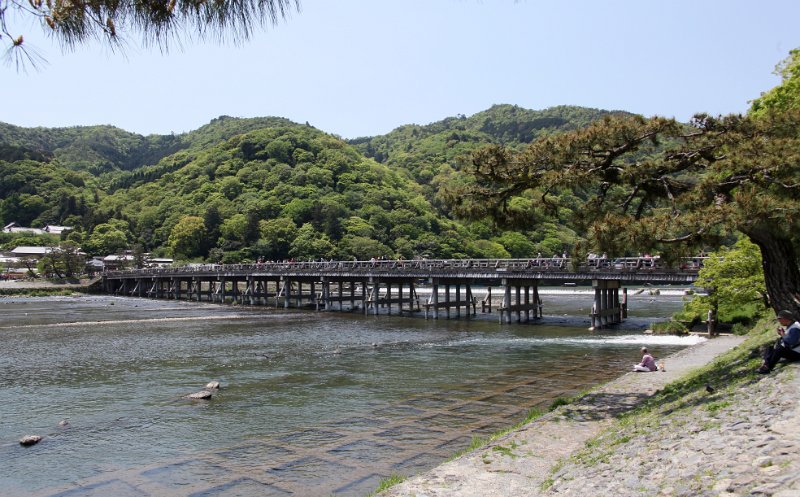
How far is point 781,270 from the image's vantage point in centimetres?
1086

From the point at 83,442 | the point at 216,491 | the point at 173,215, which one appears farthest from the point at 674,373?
the point at 173,215

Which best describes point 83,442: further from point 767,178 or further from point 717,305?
point 717,305

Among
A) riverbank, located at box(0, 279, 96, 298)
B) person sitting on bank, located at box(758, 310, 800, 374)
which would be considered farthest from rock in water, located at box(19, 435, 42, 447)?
riverbank, located at box(0, 279, 96, 298)

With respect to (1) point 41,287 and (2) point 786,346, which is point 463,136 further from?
(2) point 786,346

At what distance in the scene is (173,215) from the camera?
110 metres

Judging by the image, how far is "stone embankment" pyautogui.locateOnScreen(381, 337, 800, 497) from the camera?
6.43m

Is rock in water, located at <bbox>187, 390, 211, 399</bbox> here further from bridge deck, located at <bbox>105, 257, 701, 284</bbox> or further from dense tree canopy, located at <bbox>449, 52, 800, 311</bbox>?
bridge deck, located at <bbox>105, 257, 701, 284</bbox>

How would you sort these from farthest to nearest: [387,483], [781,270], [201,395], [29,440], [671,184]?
[201,395]
[29,440]
[671,184]
[781,270]
[387,483]

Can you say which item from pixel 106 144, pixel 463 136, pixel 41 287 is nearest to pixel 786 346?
pixel 41 287

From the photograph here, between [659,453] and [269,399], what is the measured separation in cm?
1118

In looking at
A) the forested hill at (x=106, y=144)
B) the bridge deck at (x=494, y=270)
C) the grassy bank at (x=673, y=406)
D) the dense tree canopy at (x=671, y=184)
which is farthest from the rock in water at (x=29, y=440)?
the forested hill at (x=106, y=144)

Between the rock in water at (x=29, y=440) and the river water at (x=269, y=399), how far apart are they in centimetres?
18

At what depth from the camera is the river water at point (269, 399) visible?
10594 mm

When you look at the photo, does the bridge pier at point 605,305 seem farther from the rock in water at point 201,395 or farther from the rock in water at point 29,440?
Answer: the rock in water at point 29,440
